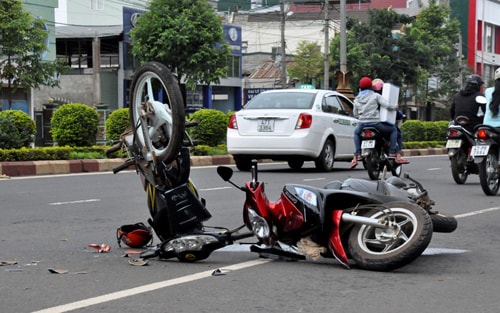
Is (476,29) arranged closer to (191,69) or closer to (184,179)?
(191,69)

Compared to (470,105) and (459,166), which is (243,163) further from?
(470,105)

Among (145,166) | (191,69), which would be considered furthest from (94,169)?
(191,69)

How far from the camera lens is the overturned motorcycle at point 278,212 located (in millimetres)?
5531

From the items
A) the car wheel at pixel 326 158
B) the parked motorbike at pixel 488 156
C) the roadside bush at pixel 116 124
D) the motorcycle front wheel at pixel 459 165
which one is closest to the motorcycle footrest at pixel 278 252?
the parked motorbike at pixel 488 156

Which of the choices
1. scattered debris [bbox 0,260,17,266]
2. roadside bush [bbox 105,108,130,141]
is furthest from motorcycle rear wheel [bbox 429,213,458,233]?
roadside bush [bbox 105,108,130,141]

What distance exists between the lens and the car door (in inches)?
637

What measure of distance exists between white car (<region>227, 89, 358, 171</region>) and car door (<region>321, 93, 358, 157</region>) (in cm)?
2

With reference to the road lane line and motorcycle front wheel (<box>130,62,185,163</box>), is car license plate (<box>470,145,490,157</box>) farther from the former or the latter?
the road lane line

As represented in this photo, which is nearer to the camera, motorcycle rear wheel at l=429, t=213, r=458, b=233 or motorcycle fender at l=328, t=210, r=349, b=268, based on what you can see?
motorcycle fender at l=328, t=210, r=349, b=268

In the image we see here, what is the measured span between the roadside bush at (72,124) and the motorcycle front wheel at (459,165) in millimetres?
8508

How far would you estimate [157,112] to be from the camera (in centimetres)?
617

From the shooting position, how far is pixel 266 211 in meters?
5.81

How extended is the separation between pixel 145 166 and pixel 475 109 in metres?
7.76

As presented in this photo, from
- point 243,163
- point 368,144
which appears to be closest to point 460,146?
point 368,144
